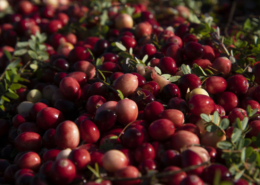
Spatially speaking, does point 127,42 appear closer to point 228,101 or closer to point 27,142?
point 228,101

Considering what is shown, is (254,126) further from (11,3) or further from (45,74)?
(11,3)

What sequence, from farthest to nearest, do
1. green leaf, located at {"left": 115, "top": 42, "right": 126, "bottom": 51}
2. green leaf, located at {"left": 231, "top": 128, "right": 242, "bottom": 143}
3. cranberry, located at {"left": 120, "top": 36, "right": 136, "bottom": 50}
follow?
cranberry, located at {"left": 120, "top": 36, "right": 136, "bottom": 50}
green leaf, located at {"left": 115, "top": 42, "right": 126, "bottom": 51}
green leaf, located at {"left": 231, "top": 128, "right": 242, "bottom": 143}

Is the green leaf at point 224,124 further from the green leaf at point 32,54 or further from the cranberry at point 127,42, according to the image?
the green leaf at point 32,54

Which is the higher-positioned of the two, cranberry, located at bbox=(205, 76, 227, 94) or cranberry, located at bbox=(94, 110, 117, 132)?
cranberry, located at bbox=(205, 76, 227, 94)

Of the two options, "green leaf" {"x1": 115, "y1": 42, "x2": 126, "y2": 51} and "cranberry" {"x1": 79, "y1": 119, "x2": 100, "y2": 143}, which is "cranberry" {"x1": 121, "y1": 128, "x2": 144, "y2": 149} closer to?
"cranberry" {"x1": 79, "y1": 119, "x2": 100, "y2": 143}

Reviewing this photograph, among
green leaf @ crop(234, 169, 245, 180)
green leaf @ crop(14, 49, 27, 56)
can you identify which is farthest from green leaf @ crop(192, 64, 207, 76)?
green leaf @ crop(14, 49, 27, 56)

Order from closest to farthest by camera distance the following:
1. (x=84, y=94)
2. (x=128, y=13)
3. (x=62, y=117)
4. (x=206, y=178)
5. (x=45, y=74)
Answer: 1. (x=206, y=178)
2. (x=62, y=117)
3. (x=84, y=94)
4. (x=45, y=74)
5. (x=128, y=13)

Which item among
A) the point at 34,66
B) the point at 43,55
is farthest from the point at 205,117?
the point at 43,55

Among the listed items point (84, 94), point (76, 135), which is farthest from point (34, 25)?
point (76, 135)
